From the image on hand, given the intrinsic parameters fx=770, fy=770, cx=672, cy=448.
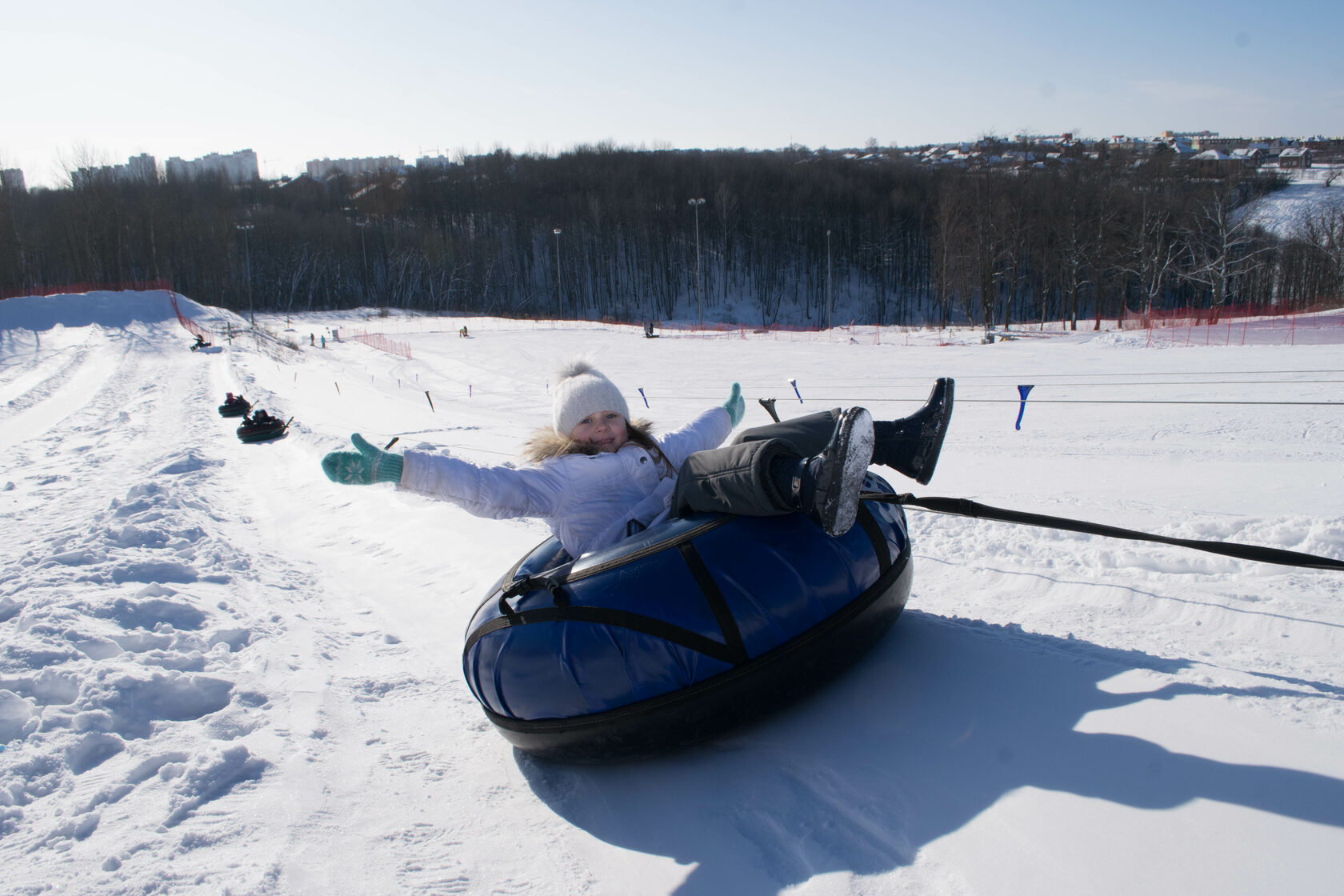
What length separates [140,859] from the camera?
7.55 feet

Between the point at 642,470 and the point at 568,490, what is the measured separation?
0.35m

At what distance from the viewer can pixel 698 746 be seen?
115 inches

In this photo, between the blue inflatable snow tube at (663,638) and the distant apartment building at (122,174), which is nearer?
the blue inflatable snow tube at (663,638)

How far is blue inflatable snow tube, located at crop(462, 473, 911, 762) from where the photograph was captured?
2.64 metres

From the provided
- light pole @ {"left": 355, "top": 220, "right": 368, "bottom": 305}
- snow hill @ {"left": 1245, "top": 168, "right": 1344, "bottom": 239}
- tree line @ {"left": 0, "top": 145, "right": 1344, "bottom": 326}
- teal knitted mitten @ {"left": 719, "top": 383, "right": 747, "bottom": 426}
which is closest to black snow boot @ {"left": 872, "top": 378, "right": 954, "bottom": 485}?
teal knitted mitten @ {"left": 719, "top": 383, "right": 747, "bottom": 426}

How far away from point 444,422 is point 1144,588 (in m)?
9.98

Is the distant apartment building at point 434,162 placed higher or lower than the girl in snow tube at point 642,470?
higher

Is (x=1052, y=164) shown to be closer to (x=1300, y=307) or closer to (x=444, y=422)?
(x=1300, y=307)

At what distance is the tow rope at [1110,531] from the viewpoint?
2309 mm

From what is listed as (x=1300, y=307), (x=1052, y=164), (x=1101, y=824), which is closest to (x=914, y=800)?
(x=1101, y=824)

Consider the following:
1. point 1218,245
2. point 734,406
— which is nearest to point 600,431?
point 734,406

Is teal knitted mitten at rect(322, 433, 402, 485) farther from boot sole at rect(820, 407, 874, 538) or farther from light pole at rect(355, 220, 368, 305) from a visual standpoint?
light pole at rect(355, 220, 368, 305)

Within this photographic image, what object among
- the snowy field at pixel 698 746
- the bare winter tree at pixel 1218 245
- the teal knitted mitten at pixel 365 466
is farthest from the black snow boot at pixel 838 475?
the bare winter tree at pixel 1218 245

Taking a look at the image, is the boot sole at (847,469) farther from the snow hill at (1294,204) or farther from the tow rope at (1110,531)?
the snow hill at (1294,204)
